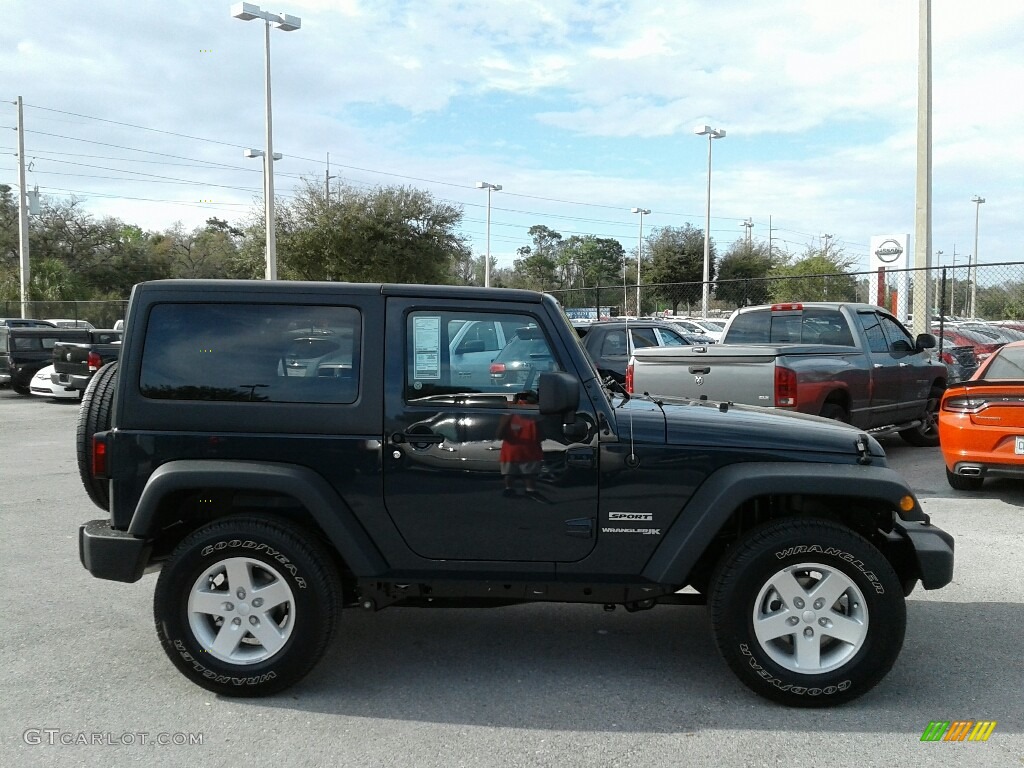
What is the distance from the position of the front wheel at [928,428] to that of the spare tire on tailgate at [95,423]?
10.4 m

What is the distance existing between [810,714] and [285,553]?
2.39 m

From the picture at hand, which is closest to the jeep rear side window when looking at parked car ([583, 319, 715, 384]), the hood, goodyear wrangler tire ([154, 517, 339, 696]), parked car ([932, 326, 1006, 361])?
goodyear wrangler tire ([154, 517, 339, 696])

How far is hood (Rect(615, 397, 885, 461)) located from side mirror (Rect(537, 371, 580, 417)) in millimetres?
348

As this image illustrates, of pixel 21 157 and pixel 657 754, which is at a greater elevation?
pixel 21 157

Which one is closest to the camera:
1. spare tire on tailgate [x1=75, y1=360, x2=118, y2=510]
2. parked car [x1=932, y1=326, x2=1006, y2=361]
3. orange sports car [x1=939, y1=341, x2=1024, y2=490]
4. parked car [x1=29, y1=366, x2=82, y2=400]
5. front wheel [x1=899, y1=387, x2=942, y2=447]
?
spare tire on tailgate [x1=75, y1=360, x2=118, y2=510]

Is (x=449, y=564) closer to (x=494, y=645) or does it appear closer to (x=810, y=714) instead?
(x=494, y=645)

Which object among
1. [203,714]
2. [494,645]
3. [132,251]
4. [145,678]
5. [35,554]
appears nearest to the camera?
[203,714]

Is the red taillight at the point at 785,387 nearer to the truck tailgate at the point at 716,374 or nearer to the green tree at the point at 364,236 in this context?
the truck tailgate at the point at 716,374

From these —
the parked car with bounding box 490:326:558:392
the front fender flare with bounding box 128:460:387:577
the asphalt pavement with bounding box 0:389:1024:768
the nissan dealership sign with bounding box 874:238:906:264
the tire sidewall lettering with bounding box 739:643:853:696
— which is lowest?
the asphalt pavement with bounding box 0:389:1024:768

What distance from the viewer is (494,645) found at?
4941 millimetres

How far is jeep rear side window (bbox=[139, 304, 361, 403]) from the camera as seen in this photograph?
4234 mm

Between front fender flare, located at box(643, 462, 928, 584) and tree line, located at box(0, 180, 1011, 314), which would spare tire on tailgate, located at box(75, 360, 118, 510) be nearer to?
front fender flare, located at box(643, 462, 928, 584)

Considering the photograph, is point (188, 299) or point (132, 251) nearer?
point (188, 299)

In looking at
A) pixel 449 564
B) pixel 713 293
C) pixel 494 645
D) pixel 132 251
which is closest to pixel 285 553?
pixel 449 564
